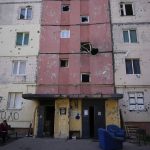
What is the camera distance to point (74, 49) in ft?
64.3

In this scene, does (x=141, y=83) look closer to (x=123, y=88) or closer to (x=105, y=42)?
(x=123, y=88)

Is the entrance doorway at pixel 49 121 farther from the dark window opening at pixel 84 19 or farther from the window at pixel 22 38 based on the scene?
the dark window opening at pixel 84 19

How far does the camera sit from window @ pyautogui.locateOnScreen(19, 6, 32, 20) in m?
21.4

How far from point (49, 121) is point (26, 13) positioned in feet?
37.4

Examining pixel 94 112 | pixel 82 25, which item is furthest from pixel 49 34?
pixel 94 112

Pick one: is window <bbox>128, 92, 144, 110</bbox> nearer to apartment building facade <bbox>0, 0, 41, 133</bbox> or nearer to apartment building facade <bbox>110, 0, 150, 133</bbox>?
apartment building facade <bbox>110, 0, 150, 133</bbox>

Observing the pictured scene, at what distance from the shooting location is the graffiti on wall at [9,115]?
1783cm

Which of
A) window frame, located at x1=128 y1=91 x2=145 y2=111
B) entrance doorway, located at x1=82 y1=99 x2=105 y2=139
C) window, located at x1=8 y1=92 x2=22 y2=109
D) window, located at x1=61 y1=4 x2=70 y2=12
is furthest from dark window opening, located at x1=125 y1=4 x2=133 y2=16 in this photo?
window, located at x1=8 y1=92 x2=22 y2=109

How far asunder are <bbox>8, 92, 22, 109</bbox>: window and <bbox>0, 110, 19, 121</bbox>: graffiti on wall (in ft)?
1.79

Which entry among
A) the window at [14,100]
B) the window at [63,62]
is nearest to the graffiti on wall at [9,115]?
the window at [14,100]

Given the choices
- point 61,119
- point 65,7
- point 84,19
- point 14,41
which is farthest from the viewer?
point 65,7

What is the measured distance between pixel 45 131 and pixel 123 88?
302 inches

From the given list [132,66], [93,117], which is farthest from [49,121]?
[132,66]

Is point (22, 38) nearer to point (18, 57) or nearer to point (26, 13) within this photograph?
point (18, 57)
